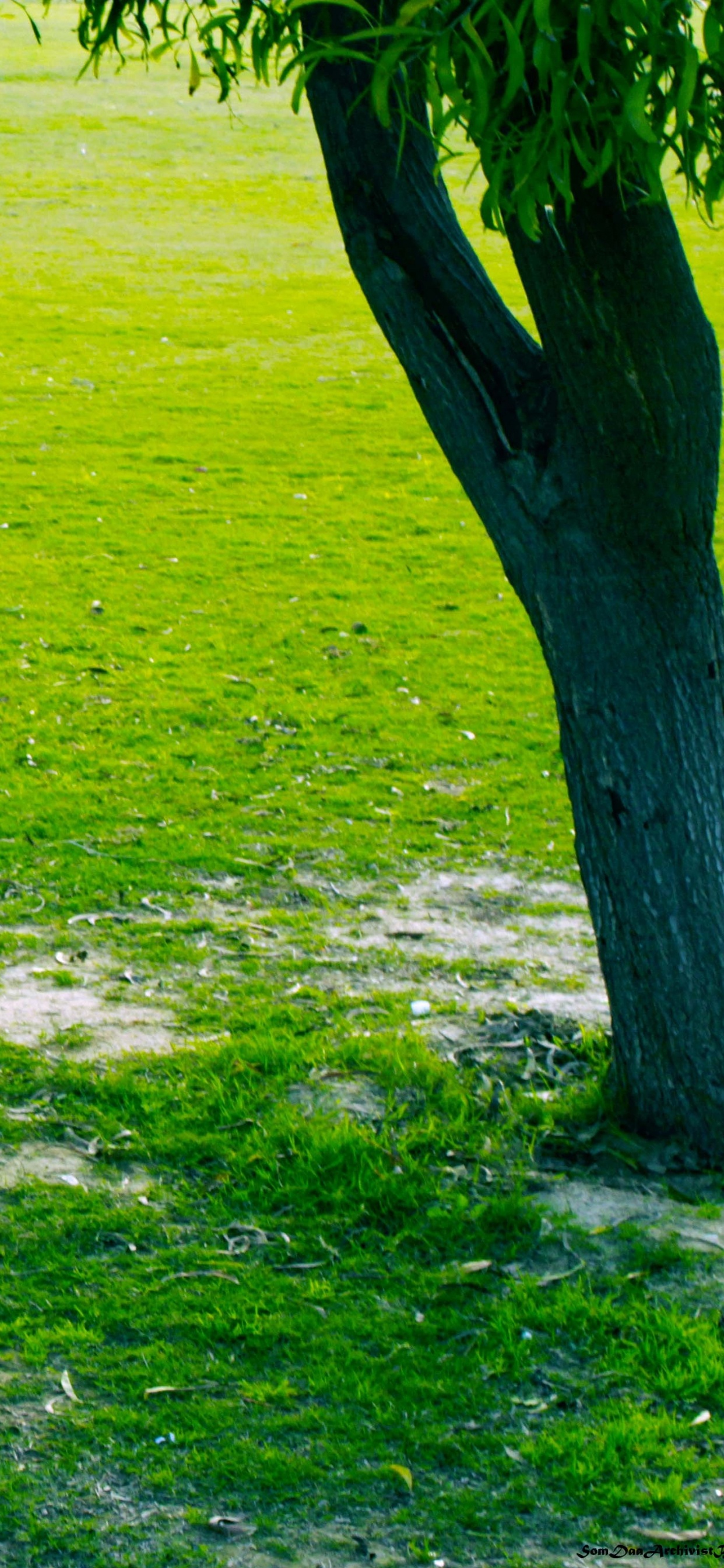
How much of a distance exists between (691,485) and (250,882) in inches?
144

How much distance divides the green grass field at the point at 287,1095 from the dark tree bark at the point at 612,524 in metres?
0.72

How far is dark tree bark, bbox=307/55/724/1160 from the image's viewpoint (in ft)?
16.4

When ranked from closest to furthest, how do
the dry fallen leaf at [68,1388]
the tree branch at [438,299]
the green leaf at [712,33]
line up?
the green leaf at [712,33], the dry fallen leaf at [68,1388], the tree branch at [438,299]

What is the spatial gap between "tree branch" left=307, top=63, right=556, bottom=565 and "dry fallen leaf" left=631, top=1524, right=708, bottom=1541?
3135mm

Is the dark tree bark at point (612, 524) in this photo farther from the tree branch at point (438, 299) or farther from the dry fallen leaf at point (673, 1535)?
the dry fallen leaf at point (673, 1535)

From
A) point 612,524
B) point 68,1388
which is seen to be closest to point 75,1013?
point 68,1388

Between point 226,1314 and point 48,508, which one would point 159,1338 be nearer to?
point 226,1314

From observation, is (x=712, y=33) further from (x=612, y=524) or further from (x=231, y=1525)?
(x=231, y=1525)

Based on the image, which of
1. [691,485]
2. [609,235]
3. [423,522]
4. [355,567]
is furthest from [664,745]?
[423,522]

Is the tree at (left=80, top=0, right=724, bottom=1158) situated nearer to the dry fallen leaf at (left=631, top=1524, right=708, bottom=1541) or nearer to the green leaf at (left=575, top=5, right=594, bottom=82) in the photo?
the green leaf at (left=575, top=5, right=594, bottom=82)

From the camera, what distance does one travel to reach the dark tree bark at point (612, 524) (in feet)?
16.4

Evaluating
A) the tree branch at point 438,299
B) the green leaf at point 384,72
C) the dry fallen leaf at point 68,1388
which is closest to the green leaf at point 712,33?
the green leaf at point 384,72

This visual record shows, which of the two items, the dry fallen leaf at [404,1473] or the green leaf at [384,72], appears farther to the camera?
the dry fallen leaf at [404,1473]

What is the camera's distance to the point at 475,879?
26.5 feet
